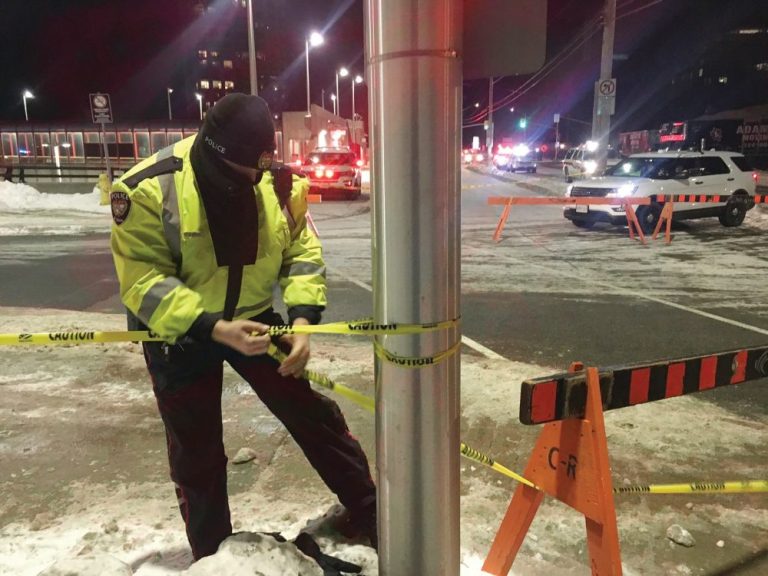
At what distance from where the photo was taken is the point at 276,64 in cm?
6569

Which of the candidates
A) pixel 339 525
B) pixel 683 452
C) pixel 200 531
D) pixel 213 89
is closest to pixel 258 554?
pixel 200 531

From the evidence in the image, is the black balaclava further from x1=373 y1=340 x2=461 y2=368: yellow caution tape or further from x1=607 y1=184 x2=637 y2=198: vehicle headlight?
x1=607 y1=184 x2=637 y2=198: vehicle headlight

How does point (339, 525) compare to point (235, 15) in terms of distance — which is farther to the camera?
point (235, 15)

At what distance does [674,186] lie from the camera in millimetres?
14812

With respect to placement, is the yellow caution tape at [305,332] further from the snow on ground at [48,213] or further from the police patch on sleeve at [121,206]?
the snow on ground at [48,213]

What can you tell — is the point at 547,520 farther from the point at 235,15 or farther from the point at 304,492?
the point at 235,15

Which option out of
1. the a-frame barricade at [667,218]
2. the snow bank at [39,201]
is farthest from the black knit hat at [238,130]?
the snow bank at [39,201]

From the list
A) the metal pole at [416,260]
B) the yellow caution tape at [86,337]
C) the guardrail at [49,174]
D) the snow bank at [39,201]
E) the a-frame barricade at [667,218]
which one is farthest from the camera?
the guardrail at [49,174]

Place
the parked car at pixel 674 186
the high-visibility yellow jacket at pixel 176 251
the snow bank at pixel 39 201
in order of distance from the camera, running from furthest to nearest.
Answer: the snow bank at pixel 39 201
the parked car at pixel 674 186
the high-visibility yellow jacket at pixel 176 251

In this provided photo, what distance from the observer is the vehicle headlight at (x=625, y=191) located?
14414 mm

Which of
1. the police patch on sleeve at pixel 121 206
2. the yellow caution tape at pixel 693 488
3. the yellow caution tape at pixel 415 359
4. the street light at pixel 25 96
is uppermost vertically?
the street light at pixel 25 96

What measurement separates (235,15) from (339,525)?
379 ft

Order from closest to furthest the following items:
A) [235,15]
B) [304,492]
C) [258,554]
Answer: [258,554], [304,492], [235,15]

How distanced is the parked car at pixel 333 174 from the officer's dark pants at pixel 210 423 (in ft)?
69.2
